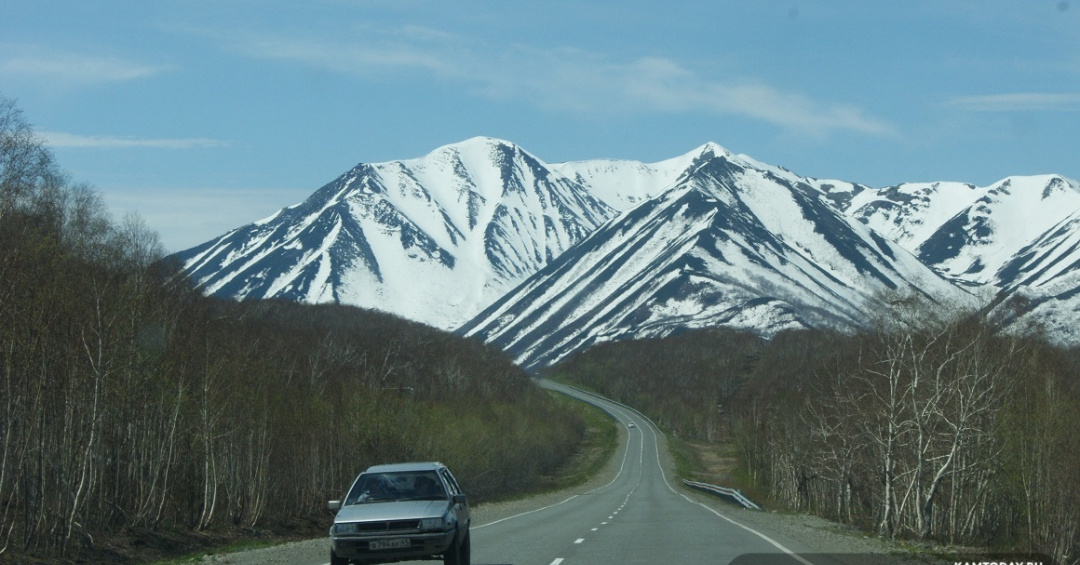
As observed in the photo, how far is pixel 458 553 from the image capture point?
70.7 ft

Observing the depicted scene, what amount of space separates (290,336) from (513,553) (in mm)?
86831

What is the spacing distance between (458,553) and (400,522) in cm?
150

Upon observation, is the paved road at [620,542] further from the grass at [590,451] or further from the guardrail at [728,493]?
the grass at [590,451]

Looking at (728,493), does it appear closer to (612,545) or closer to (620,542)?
(620,542)

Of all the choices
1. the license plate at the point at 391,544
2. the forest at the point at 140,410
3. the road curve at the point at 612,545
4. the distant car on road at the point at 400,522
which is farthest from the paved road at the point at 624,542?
the forest at the point at 140,410

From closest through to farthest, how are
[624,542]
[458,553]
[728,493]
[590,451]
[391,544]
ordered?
[391,544] → [458,553] → [624,542] → [728,493] → [590,451]

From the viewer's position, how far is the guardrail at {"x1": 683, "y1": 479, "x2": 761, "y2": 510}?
259 ft

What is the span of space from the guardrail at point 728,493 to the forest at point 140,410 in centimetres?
1820

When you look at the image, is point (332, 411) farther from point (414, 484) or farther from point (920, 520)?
point (414, 484)

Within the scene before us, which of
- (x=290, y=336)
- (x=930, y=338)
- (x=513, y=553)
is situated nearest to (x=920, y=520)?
(x=930, y=338)

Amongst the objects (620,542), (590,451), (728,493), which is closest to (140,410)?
(620,542)

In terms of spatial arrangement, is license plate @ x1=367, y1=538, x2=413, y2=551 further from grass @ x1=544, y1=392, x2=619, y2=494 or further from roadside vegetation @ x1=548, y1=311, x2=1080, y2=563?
grass @ x1=544, y1=392, x2=619, y2=494

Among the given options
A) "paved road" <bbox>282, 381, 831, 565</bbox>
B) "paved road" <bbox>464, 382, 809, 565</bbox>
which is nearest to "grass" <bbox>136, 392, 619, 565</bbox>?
"paved road" <bbox>464, 382, 809, 565</bbox>

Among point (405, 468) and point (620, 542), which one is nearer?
point (405, 468)
